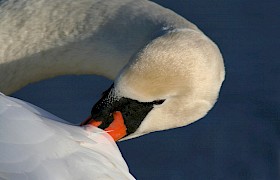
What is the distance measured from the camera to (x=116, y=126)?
11.7 feet

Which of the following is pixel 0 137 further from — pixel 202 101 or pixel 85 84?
pixel 85 84

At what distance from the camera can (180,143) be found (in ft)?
15.6

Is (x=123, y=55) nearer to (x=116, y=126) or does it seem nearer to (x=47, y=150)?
(x=116, y=126)

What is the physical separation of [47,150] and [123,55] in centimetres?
65

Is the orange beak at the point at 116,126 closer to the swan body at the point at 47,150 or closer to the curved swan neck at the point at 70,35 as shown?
the swan body at the point at 47,150

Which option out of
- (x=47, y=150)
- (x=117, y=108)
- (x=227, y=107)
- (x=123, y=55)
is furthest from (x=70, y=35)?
(x=227, y=107)

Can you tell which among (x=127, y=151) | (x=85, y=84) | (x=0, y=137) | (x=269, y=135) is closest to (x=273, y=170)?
(x=269, y=135)

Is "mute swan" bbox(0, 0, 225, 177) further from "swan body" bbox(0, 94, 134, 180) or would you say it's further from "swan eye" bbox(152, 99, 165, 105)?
"swan body" bbox(0, 94, 134, 180)

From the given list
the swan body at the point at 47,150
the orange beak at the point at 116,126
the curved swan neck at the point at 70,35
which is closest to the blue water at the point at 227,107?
the curved swan neck at the point at 70,35

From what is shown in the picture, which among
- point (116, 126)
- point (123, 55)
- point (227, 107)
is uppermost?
point (123, 55)

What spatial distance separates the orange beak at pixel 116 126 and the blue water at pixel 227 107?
104 centimetres

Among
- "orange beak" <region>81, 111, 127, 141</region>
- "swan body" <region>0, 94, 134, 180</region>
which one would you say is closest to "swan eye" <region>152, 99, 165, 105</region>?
"orange beak" <region>81, 111, 127, 141</region>

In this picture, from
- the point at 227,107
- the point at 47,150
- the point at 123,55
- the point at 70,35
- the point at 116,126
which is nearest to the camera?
the point at 47,150

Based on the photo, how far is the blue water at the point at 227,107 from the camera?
4.64 m
